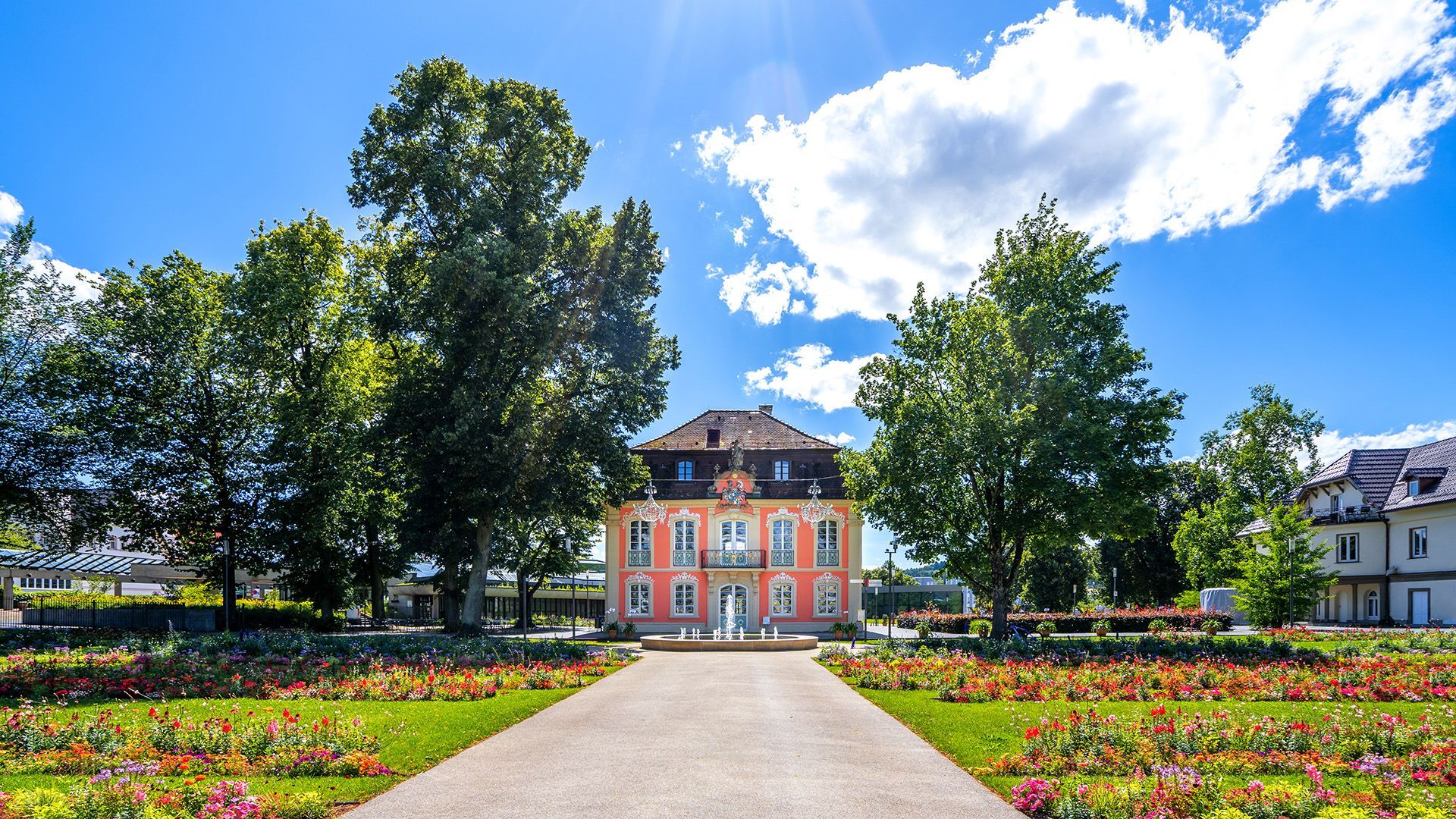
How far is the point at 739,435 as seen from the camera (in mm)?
45281

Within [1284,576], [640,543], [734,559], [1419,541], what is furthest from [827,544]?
[1419,541]

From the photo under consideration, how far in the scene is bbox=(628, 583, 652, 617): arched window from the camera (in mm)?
43062

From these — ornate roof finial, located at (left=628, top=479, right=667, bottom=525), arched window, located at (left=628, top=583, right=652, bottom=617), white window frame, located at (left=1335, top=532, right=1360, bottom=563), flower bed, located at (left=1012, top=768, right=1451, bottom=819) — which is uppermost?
flower bed, located at (left=1012, top=768, right=1451, bottom=819)

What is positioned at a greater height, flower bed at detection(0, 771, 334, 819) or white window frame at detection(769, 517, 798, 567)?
flower bed at detection(0, 771, 334, 819)

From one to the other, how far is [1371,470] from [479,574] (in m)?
45.6

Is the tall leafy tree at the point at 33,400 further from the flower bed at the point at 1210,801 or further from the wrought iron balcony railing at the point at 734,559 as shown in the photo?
the flower bed at the point at 1210,801

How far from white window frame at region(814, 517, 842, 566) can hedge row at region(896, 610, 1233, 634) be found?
16.2 ft

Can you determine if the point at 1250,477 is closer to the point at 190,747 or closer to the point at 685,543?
the point at 685,543

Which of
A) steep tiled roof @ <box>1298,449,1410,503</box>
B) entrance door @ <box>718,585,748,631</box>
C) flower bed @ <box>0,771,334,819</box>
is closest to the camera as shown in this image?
flower bed @ <box>0,771,334,819</box>

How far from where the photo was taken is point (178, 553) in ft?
110

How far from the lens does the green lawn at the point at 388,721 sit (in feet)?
28.3

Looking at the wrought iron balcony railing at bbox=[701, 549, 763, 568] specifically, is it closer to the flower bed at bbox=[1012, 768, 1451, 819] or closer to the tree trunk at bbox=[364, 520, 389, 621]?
the tree trunk at bbox=[364, 520, 389, 621]

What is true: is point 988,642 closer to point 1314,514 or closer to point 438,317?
point 438,317

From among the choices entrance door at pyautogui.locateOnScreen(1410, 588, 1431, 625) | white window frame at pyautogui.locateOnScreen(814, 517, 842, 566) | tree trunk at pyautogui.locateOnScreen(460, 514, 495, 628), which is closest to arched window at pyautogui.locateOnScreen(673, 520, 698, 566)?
white window frame at pyautogui.locateOnScreen(814, 517, 842, 566)
